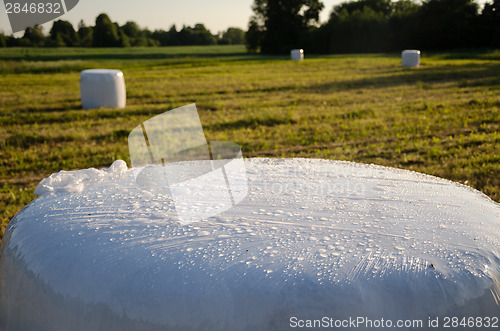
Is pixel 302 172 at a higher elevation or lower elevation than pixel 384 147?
higher

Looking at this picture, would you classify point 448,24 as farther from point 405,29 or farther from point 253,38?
point 253,38

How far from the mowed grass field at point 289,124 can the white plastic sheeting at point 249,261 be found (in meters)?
2.34

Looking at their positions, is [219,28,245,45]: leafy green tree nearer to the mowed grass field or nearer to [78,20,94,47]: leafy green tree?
[78,20,94,47]: leafy green tree

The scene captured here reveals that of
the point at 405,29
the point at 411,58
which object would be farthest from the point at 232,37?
the point at 411,58

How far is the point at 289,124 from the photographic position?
24.7ft

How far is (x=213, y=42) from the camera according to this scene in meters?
63.7

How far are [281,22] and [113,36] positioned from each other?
61.3ft

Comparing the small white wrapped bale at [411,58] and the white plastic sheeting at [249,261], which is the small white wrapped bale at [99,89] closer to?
the white plastic sheeting at [249,261]

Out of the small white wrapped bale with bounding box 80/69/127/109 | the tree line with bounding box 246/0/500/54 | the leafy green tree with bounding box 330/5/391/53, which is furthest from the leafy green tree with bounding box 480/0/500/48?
the small white wrapped bale with bounding box 80/69/127/109

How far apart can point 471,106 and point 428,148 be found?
12.5ft

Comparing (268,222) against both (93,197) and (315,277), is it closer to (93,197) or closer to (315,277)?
(315,277)

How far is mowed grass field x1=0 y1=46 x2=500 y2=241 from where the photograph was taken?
5219 millimetres

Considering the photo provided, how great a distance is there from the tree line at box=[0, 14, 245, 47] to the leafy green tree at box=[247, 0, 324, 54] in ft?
49.3

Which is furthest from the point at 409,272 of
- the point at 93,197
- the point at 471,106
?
the point at 471,106
